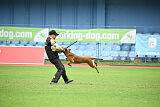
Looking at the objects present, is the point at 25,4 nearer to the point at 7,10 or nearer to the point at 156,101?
the point at 7,10

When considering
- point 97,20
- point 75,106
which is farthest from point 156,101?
point 97,20

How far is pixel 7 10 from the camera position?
31.4 m

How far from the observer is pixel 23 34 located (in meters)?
25.2

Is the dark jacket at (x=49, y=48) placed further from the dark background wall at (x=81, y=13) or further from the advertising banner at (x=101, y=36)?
the dark background wall at (x=81, y=13)

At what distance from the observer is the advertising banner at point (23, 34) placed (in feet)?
82.4

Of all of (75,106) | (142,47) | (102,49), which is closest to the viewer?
(75,106)

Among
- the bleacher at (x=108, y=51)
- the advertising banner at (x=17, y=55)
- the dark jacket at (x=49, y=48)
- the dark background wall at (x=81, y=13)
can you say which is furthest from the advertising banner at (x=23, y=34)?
the dark jacket at (x=49, y=48)

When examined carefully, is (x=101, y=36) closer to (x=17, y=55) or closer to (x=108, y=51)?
(x=108, y=51)

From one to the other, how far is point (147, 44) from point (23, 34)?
973cm

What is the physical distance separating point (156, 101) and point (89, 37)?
672 inches

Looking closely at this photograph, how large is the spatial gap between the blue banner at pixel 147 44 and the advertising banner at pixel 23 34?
23.8 feet

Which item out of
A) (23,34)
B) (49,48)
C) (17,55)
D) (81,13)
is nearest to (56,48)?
(49,48)

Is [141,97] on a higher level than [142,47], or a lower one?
lower

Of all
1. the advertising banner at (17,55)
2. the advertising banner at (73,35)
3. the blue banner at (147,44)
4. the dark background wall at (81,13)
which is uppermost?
the dark background wall at (81,13)
